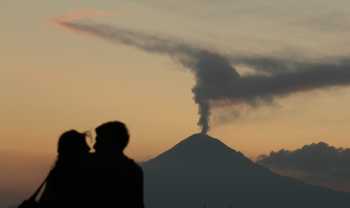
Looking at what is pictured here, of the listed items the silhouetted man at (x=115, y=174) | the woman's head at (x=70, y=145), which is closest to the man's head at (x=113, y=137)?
the silhouetted man at (x=115, y=174)

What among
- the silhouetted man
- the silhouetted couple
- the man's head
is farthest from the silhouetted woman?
the man's head

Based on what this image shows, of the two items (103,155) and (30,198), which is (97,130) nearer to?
(103,155)

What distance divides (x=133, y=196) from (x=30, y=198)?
906 millimetres

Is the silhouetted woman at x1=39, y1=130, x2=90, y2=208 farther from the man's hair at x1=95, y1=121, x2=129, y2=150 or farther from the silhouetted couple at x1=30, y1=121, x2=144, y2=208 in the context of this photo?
the man's hair at x1=95, y1=121, x2=129, y2=150

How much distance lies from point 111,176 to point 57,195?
1.67 ft

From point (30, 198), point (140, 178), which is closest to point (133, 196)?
point (140, 178)

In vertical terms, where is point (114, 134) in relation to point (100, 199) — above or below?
above

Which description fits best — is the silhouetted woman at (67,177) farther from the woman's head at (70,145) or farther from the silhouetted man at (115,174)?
the silhouetted man at (115,174)

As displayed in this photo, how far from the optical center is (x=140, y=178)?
980cm

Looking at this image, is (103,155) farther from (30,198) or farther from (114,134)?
(30,198)

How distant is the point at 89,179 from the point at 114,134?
0.49m

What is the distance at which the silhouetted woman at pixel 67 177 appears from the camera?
9.73 m

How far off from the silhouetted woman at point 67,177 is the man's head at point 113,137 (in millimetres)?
232

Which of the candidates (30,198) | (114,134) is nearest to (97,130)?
(114,134)
